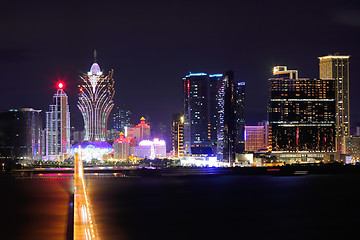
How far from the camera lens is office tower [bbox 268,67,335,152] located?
184 meters

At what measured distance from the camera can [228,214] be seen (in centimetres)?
6272

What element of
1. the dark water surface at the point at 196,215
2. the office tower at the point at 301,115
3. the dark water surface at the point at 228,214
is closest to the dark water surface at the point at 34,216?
the dark water surface at the point at 196,215

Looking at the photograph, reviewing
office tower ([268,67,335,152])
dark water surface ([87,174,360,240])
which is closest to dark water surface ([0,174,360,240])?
dark water surface ([87,174,360,240])

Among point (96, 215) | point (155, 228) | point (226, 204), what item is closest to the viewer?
point (155, 228)

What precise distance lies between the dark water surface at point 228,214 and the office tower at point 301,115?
92535 mm

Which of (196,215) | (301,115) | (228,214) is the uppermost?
(301,115)

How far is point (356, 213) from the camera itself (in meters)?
64.1

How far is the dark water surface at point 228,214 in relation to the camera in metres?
49.2

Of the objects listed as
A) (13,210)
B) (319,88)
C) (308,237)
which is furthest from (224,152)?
(308,237)

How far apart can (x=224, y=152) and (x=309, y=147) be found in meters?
26.9

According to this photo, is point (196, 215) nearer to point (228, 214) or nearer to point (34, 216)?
point (228, 214)

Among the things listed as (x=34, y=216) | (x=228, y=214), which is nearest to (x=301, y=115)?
(x=228, y=214)

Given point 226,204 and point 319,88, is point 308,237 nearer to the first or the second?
point 226,204

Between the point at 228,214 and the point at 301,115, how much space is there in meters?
129
